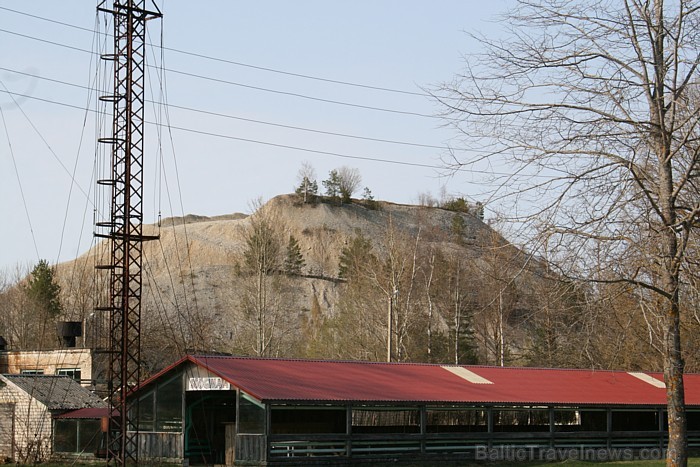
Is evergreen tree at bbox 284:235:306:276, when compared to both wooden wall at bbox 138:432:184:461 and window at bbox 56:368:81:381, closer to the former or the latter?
window at bbox 56:368:81:381

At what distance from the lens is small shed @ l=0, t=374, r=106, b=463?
1292 inches

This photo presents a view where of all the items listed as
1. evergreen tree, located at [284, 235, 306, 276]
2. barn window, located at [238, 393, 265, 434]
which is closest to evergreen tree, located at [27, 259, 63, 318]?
evergreen tree, located at [284, 235, 306, 276]

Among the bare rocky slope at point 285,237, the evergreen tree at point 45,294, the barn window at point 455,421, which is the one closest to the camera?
the barn window at point 455,421

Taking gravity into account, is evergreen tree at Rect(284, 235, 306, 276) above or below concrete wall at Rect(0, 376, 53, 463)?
above

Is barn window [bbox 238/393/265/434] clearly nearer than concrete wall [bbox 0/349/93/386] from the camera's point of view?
Yes

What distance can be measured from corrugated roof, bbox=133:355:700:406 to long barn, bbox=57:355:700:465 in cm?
5

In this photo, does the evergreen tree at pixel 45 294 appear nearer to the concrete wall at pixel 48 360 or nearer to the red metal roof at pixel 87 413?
the concrete wall at pixel 48 360

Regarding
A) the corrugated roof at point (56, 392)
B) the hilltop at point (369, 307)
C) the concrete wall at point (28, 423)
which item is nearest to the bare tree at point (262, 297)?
the hilltop at point (369, 307)

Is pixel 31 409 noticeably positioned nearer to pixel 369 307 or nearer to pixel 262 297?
pixel 369 307

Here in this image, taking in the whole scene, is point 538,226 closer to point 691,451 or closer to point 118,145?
point 118,145

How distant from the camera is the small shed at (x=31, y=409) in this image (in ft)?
108

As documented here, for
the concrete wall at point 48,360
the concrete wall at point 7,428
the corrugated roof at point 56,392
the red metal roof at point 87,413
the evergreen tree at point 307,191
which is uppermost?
the evergreen tree at point 307,191

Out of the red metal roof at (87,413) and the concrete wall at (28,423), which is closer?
the red metal roof at (87,413)

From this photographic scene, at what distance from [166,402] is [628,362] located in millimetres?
27169
